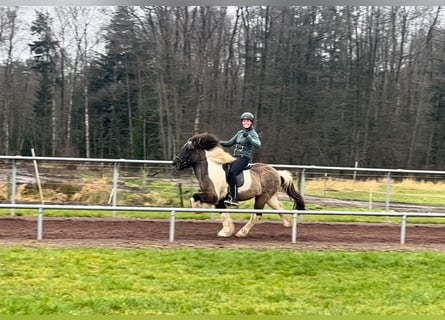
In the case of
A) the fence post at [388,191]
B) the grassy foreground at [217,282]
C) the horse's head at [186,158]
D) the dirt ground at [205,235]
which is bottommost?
the dirt ground at [205,235]

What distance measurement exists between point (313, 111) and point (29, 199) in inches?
648

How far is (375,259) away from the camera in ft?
22.1

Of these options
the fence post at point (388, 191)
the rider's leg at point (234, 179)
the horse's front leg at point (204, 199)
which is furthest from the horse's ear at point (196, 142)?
the fence post at point (388, 191)

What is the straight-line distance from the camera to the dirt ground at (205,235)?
7387 mm

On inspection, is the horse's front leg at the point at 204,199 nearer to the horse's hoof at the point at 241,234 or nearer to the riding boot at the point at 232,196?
the riding boot at the point at 232,196

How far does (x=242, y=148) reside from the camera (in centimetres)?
819

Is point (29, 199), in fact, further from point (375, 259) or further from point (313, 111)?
point (313, 111)

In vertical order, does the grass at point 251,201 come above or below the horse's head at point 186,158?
below

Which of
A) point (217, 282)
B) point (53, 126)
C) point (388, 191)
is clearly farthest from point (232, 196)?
point (53, 126)

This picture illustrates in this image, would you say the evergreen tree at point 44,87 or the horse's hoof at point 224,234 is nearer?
the horse's hoof at point 224,234

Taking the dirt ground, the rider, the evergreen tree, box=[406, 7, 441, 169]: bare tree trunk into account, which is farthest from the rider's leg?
box=[406, 7, 441, 169]: bare tree trunk

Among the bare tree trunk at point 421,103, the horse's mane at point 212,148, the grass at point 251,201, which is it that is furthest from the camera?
the bare tree trunk at point 421,103

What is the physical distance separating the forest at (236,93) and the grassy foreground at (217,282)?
46.7 ft

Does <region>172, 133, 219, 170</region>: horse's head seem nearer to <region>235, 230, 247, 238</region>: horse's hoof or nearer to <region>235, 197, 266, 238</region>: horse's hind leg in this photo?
<region>235, 197, 266, 238</region>: horse's hind leg
